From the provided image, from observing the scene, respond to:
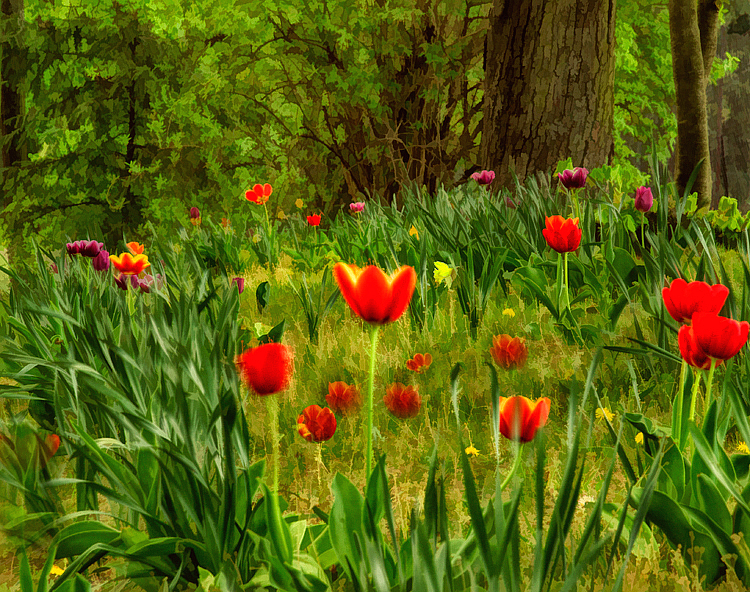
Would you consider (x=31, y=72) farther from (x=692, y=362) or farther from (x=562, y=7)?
(x=692, y=362)

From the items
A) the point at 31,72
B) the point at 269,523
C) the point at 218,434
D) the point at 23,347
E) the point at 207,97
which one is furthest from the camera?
the point at 207,97

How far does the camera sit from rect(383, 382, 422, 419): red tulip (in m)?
1.49

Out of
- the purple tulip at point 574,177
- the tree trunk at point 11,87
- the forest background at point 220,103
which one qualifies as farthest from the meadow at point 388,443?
the tree trunk at point 11,87

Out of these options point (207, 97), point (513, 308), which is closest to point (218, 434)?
point (513, 308)

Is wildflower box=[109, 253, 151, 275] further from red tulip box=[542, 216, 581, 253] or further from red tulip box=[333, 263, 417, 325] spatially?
red tulip box=[333, 263, 417, 325]

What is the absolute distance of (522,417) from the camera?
0.95 meters

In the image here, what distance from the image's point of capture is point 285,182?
8156mm

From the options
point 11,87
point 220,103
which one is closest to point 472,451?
point 220,103

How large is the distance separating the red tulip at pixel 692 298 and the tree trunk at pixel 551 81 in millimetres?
3226

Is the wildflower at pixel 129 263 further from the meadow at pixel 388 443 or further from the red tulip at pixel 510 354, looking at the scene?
the red tulip at pixel 510 354

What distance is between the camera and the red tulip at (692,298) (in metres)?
1.12

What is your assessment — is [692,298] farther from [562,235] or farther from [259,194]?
[259,194]

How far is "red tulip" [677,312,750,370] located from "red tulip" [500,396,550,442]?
0.24 meters

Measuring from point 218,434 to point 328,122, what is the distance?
22.5 feet
